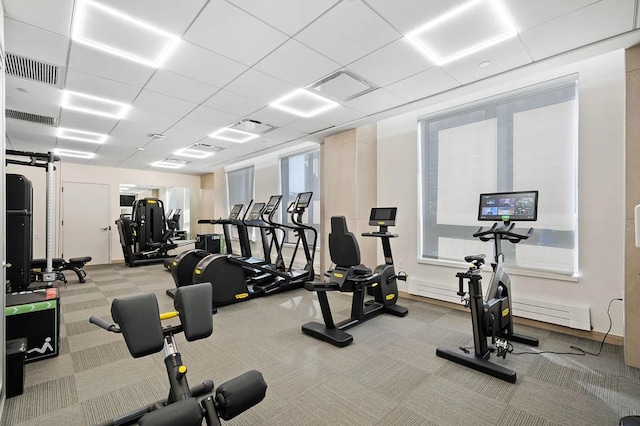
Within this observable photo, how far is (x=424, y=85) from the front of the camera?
12.5ft

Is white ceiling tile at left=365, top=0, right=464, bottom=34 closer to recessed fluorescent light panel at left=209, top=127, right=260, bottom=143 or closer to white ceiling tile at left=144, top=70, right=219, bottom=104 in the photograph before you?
white ceiling tile at left=144, top=70, right=219, bottom=104

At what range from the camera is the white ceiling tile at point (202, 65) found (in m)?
2.98

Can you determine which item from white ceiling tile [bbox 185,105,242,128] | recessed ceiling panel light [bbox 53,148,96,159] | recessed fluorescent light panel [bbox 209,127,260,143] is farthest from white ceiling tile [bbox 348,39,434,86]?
recessed ceiling panel light [bbox 53,148,96,159]

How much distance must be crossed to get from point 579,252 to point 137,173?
10.8 metres

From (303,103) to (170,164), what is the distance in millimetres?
6101

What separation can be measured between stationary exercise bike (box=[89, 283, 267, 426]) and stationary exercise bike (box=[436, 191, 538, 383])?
6.82 feet

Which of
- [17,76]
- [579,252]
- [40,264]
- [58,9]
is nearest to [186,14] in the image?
[58,9]

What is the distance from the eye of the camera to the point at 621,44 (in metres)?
2.90

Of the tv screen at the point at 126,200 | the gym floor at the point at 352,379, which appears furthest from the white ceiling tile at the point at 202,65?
the tv screen at the point at 126,200

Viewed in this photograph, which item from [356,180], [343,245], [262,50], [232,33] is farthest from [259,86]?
[356,180]

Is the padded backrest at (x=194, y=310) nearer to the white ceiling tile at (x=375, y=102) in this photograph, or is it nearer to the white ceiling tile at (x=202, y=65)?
the white ceiling tile at (x=202, y=65)

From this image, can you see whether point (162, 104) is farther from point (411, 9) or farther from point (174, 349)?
point (174, 349)

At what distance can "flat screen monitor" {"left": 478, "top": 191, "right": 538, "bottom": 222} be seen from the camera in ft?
9.47

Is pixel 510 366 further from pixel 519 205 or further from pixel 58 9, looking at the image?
pixel 58 9
